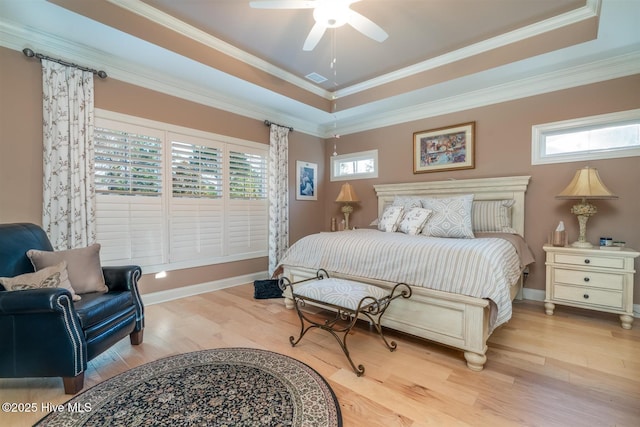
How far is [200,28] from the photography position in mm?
2908

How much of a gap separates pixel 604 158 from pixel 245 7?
4023mm

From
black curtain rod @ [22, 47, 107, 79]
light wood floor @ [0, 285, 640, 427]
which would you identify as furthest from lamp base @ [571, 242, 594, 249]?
black curtain rod @ [22, 47, 107, 79]

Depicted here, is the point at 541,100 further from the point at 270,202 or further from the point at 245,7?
the point at 270,202

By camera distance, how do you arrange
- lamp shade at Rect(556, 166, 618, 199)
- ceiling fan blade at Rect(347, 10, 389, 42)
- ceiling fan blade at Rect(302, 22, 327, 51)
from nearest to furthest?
ceiling fan blade at Rect(347, 10, 389, 42) < ceiling fan blade at Rect(302, 22, 327, 51) < lamp shade at Rect(556, 166, 618, 199)

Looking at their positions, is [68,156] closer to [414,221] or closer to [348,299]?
[348,299]

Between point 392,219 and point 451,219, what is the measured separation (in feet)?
2.39

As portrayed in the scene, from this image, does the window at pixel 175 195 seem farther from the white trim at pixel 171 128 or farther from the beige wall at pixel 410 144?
the beige wall at pixel 410 144

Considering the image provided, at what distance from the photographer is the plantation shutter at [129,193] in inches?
118

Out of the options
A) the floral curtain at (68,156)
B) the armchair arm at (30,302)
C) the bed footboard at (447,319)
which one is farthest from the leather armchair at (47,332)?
the bed footboard at (447,319)

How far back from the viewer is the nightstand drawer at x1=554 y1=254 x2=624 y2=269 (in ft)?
8.61

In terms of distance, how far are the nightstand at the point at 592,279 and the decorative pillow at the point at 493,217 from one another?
1.76ft

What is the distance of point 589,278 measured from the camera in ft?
8.99

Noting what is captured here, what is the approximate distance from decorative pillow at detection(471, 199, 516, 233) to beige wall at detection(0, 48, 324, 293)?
3.17 meters

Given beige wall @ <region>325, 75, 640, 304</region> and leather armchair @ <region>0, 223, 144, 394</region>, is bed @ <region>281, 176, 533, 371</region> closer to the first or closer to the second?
beige wall @ <region>325, 75, 640, 304</region>
